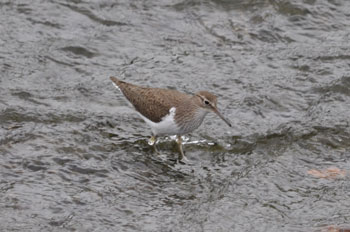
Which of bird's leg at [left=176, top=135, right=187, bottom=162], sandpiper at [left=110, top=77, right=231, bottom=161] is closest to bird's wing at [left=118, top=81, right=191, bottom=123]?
sandpiper at [left=110, top=77, right=231, bottom=161]

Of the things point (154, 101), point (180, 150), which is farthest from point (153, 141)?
point (154, 101)

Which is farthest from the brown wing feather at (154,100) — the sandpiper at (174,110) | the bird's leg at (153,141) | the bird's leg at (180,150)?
the bird's leg at (180,150)

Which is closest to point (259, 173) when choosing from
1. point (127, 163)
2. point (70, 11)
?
point (127, 163)

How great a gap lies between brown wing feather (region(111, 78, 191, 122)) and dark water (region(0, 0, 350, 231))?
481 mm

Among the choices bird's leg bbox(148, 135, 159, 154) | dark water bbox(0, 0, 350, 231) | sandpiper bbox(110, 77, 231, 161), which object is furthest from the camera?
bird's leg bbox(148, 135, 159, 154)

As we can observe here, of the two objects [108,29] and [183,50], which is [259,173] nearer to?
[183,50]

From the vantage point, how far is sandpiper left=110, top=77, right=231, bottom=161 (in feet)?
32.5

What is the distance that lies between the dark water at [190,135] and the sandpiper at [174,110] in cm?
39

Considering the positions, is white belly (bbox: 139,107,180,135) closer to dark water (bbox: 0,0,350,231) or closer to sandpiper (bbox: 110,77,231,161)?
sandpiper (bbox: 110,77,231,161)

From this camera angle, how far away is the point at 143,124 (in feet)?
35.9

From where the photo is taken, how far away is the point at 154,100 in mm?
10180

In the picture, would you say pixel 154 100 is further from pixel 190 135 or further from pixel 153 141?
pixel 190 135

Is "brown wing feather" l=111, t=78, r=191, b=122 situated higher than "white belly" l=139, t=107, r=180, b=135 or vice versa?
"brown wing feather" l=111, t=78, r=191, b=122

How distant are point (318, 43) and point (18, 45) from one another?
17.4ft
